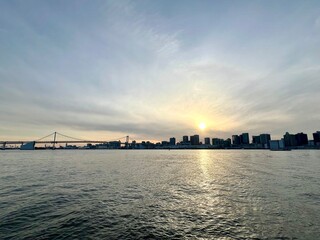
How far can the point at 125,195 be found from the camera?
2428 centimetres

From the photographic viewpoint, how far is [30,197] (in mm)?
23312

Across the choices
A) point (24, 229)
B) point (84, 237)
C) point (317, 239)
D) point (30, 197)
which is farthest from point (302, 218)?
point (30, 197)

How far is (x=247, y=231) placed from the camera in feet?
45.9

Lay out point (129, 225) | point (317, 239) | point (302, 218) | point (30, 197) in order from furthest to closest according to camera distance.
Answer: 1. point (30, 197)
2. point (302, 218)
3. point (129, 225)
4. point (317, 239)

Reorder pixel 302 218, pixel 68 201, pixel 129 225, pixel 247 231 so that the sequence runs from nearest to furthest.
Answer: pixel 247 231
pixel 129 225
pixel 302 218
pixel 68 201

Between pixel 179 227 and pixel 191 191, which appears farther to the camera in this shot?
pixel 191 191

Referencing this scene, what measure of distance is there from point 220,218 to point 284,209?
689 centimetres

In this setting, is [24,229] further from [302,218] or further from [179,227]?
[302,218]

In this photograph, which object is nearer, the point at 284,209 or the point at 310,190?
the point at 284,209

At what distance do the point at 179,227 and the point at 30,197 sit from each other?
18169mm

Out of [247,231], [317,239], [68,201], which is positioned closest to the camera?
[317,239]

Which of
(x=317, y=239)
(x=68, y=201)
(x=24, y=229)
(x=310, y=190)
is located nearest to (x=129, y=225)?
(x=24, y=229)

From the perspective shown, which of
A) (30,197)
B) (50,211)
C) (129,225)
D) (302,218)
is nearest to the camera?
(129,225)

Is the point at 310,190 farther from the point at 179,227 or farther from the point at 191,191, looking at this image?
the point at 179,227
